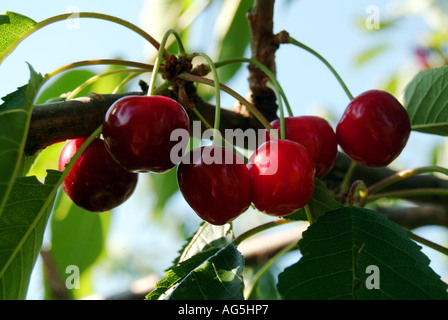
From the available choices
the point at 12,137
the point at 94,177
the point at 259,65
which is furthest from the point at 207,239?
the point at 12,137

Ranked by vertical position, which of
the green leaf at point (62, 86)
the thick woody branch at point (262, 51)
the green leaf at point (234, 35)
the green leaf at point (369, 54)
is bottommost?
the thick woody branch at point (262, 51)

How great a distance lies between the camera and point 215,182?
3.39ft

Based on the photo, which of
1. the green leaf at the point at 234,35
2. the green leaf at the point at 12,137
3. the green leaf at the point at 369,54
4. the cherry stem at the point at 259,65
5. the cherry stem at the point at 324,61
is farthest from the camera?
the green leaf at the point at 369,54

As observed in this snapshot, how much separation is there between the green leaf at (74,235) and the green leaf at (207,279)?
108 centimetres

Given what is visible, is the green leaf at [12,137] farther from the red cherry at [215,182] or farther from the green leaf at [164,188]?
the green leaf at [164,188]

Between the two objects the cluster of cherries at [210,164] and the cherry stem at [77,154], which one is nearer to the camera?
the cluster of cherries at [210,164]

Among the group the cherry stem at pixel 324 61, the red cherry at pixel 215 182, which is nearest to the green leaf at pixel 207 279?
the red cherry at pixel 215 182

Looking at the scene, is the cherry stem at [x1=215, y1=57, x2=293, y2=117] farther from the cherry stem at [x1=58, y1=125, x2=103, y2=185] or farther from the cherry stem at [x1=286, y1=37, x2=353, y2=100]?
the cherry stem at [x1=58, y1=125, x2=103, y2=185]

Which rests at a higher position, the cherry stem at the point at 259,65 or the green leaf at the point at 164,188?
the green leaf at the point at 164,188

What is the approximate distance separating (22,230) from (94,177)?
0.22m

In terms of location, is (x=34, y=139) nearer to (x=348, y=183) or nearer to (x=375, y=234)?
(x=375, y=234)

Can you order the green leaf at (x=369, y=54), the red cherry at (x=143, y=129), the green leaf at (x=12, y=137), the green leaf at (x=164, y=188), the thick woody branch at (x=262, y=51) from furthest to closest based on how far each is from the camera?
the green leaf at (x=369, y=54)
the green leaf at (x=164, y=188)
the thick woody branch at (x=262, y=51)
the red cherry at (x=143, y=129)
the green leaf at (x=12, y=137)

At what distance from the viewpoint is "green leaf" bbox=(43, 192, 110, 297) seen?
2162 millimetres

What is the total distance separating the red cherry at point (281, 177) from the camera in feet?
3.42
